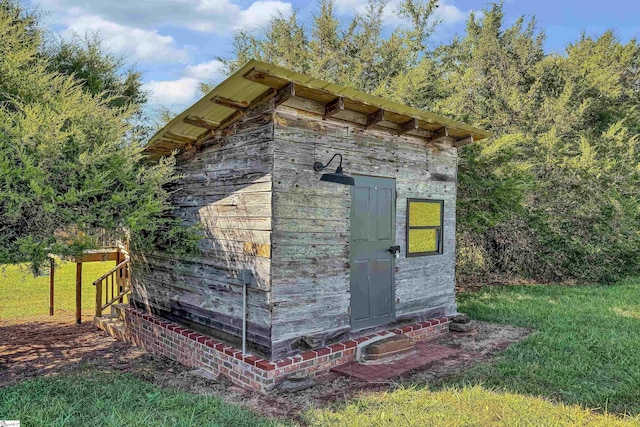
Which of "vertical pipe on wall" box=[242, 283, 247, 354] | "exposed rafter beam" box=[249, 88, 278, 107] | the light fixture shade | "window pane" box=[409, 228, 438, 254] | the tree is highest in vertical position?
the tree

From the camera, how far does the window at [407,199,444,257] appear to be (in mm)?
6000

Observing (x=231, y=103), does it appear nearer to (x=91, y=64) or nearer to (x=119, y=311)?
(x=119, y=311)

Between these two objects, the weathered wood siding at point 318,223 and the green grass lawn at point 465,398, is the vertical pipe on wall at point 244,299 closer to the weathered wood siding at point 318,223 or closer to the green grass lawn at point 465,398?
the weathered wood siding at point 318,223

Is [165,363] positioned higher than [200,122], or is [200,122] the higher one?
[200,122]

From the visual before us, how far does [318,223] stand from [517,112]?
11.7m

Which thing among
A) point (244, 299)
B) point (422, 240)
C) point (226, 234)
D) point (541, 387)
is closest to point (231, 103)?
point (226, 234)

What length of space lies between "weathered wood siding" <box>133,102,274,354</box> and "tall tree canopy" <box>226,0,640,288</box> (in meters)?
6.38

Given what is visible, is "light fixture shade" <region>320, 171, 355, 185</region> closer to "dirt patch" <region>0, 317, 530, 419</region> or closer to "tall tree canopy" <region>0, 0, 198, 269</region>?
"tall tree canopy" <region>0, 0, 198, 269</region>

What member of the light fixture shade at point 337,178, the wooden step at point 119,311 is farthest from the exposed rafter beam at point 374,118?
the wooden step at point 119,311

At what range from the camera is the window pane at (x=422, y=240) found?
237 inches

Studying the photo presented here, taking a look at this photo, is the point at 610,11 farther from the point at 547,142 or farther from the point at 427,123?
the point at 427,123

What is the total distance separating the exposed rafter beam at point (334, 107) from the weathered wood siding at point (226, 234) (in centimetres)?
69

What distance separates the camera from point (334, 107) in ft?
15.3

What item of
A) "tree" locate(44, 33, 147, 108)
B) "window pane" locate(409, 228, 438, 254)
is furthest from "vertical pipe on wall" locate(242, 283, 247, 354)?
"tree" locate(44, 33, 147, 108)
